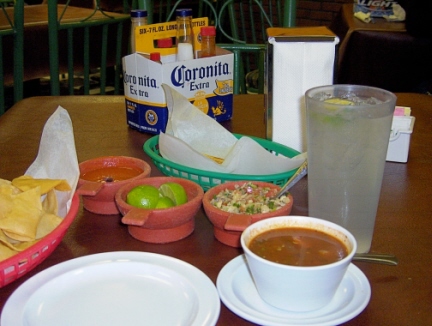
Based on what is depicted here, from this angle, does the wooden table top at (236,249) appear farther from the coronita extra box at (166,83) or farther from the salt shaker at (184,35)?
the salt shaker at (184,35)

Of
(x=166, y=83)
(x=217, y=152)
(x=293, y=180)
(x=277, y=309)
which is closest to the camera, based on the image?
(x=277, y=309)

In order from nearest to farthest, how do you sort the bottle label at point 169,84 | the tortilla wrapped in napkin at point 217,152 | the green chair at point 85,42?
1. the tortilla wrapped in napkin at point 217,152
2. the bottle label at point 169,84
3. the green chair at point 85,42

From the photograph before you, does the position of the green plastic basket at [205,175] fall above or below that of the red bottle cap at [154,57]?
below

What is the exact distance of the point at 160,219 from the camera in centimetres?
76

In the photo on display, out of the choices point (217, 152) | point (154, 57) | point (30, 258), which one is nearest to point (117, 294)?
point (30, 258)

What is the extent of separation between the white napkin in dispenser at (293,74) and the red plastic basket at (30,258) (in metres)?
0.52

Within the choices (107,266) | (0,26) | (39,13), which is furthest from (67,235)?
(39,13)

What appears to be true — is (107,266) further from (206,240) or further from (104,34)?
(104,34)

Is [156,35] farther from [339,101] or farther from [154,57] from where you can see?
[339,101]

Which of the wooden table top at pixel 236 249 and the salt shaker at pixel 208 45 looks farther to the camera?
the salt shaker at pixel 208 45

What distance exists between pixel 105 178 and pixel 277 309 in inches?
16.6

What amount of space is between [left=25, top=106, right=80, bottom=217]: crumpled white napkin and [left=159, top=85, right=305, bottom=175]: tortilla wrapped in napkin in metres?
0.18

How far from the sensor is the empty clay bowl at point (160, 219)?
2.44ft

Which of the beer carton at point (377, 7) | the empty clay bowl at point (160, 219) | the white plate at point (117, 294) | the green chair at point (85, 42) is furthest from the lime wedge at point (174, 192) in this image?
the beer carton at point (377, 7)
